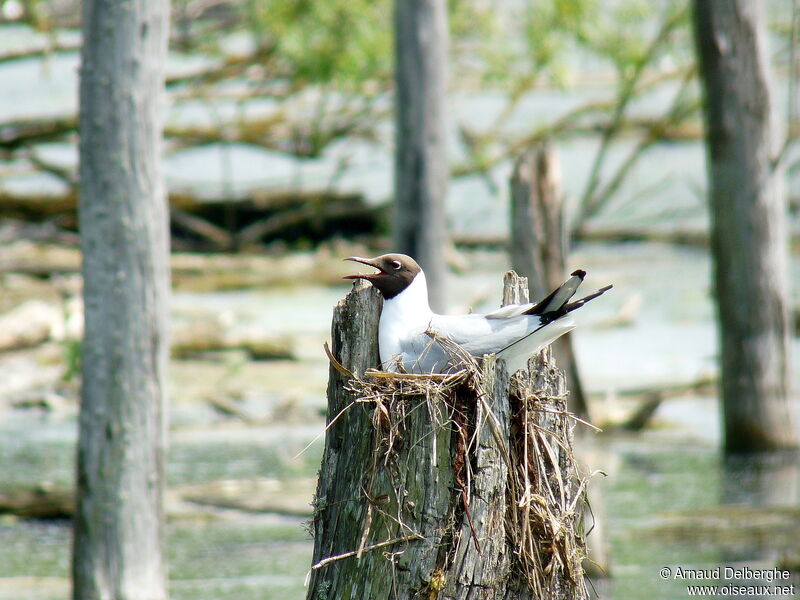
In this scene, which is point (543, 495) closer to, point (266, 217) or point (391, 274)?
point (391, 274)

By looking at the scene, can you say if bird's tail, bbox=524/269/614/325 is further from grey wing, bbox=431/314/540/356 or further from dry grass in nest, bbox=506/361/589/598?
dry grass in nest, bbox=506/361/589/598

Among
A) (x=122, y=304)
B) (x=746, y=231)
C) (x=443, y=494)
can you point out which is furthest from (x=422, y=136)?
(x=443, y=494)

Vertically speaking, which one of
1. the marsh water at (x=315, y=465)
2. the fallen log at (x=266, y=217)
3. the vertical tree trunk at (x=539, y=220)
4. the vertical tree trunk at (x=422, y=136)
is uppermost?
the fallen log at (x=266, y=217)

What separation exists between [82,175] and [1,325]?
7613 mm

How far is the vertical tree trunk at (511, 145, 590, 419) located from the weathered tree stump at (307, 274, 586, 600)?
3.53 meters

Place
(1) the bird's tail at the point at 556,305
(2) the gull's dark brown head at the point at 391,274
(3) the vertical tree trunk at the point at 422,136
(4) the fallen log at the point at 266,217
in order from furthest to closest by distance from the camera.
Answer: (4) the fallen log at the point at 266,217
(3) the vertical tree trunk at the point at 422,136
(2) the gull's dark brown head at the point at 391,274
(1) the bird's tail at the point at 556,305

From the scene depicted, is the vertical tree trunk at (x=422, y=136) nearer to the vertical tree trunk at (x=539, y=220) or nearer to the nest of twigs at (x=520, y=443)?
the vertical tree trunk at (x=539, y=220)

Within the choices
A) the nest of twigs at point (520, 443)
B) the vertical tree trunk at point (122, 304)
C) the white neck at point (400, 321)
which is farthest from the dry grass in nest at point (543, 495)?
the vertical tree trunk at point (122, 304)

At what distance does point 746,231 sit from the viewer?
9.95m

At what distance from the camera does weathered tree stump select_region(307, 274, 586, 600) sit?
355cm

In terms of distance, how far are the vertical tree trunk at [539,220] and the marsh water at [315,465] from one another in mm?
489

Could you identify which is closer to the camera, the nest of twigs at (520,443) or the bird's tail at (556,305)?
the nest of twigs at (520,443)

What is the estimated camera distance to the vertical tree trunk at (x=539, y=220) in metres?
7.32

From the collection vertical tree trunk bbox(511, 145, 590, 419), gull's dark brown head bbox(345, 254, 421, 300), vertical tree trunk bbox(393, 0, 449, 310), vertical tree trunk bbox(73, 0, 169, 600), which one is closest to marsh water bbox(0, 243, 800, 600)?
vertical tree trunk bbox(511, 145, 590, 419)
